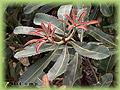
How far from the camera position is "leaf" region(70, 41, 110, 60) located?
5.67 ft

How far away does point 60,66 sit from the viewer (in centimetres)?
177

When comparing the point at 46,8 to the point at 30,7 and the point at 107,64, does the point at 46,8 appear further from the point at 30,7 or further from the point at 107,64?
the point at 107,64

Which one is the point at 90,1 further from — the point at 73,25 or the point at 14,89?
the point at 14,89

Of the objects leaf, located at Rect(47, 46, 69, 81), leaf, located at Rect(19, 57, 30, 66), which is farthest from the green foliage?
leaf, located at Rect(19, 57, 30, 66)

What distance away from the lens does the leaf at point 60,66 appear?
5.72ft

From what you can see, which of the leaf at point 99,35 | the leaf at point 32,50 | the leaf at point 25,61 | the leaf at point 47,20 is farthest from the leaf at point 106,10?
the leaf at point 25,61

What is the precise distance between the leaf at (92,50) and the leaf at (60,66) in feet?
0.20

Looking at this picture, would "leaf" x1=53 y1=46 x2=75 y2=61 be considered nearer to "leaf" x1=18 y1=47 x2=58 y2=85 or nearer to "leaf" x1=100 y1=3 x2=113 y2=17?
"leaf" x1=18 y1=47 x2=58 y2=85

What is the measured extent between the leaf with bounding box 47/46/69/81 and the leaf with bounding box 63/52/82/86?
52 mm

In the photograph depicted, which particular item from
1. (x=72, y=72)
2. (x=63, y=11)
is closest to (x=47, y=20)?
(x=63, y=11)

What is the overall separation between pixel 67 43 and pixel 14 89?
0.44m

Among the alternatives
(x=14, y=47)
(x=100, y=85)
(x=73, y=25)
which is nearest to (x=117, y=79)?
Answer: (x=100, y=85)

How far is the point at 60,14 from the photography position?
1.94 metres

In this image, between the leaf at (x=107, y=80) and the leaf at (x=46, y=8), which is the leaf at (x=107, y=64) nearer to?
the leaf at (x=107, y=80)
